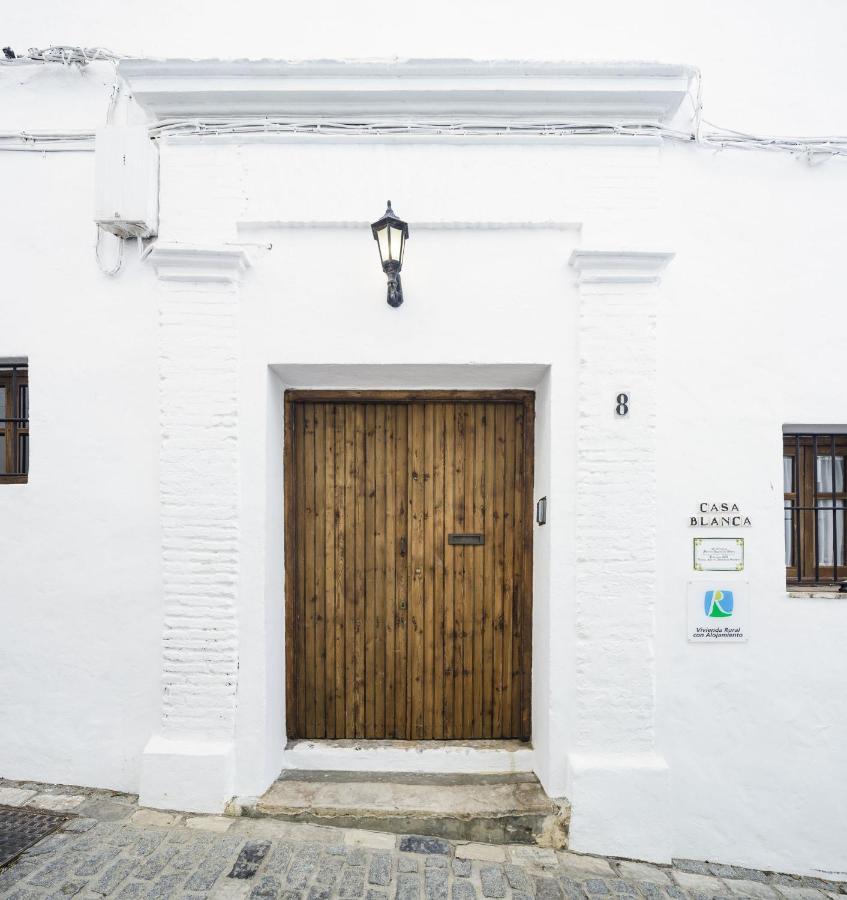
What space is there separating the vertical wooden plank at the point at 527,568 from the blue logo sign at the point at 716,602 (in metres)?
1.09

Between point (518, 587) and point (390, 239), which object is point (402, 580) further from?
point (390, 239)

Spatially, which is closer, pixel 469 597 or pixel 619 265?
pixel 619 265

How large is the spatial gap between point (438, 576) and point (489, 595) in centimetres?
37

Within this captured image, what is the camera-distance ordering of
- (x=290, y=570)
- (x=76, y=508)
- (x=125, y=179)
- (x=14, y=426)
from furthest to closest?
(x=14, y=426), (x=290, y=570), (x=76, y=508), (x=125, y=179)

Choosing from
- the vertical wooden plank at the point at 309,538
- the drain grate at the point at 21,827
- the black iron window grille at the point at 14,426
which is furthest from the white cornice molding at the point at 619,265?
the drain grate at the point at 21,827

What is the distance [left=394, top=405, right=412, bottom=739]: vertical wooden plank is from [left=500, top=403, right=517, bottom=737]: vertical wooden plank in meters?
0.66

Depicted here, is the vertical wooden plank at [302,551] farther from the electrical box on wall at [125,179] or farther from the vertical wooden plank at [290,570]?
the electrical box on wall at [125,179]

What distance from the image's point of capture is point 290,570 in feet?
12.9

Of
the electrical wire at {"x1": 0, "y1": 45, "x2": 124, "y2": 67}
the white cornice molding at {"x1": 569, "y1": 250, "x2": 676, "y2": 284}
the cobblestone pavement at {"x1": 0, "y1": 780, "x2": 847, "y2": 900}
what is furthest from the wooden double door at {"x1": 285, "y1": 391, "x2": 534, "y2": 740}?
the electrical wire at {"x1": 0, "y1": 45, "x2": 124, "y2": 67}

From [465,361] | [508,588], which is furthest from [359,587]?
[465,361]

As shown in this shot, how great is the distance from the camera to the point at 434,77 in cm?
356

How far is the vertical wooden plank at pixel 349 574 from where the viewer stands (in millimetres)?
3990

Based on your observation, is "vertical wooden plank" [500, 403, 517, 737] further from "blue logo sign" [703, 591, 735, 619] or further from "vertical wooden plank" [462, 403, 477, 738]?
"blue logo sign" [703, 591, 735, 619]

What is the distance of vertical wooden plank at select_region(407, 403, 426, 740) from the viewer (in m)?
3.99
